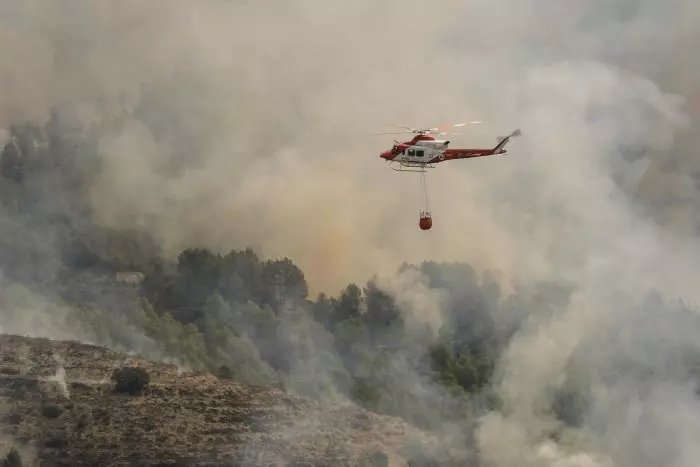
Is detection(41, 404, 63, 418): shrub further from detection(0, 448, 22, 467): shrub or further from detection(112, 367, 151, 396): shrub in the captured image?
detection(112, 367, 151, 396): shrub

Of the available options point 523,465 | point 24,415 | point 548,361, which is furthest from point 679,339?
point 24,415

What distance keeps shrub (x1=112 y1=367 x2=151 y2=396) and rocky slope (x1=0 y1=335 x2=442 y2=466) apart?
0.16 meters

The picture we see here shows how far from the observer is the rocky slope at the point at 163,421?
77.6 ft

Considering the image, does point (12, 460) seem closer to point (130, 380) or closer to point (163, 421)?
point (130, 380)

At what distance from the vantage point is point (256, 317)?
26.3 meters

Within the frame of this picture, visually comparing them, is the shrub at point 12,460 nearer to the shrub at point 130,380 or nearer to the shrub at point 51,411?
the shrub at point 51,411

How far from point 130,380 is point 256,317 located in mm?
4074

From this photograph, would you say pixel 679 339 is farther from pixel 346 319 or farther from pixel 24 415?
pixel 24 415

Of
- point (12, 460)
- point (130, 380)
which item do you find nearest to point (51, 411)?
point (12, 460)

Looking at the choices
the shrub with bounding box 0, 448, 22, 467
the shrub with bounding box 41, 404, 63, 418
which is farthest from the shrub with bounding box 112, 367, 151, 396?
the shrub with bounding box 0, 448, 22, 467

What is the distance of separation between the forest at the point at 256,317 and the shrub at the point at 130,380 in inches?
26.6

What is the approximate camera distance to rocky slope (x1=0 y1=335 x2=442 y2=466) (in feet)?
77.6

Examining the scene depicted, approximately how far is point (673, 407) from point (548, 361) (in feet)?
13.0

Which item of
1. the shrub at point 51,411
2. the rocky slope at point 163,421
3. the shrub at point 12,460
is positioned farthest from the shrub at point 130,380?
the shrub at point 12,460
